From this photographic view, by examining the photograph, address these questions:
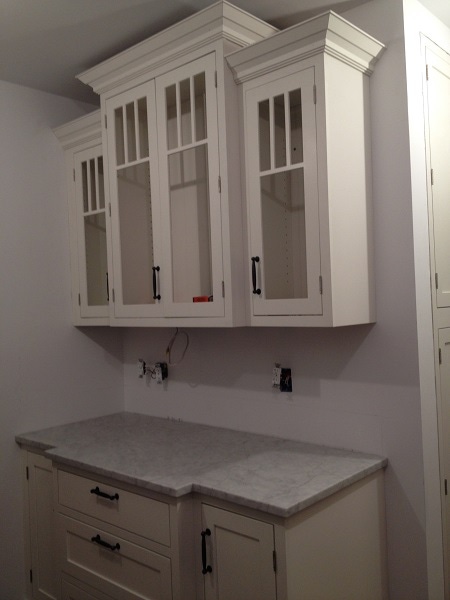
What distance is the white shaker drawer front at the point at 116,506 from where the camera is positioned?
1982 millimetres

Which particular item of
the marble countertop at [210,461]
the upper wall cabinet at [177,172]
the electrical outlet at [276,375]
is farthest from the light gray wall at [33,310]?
the electrical outlet at [276,375]

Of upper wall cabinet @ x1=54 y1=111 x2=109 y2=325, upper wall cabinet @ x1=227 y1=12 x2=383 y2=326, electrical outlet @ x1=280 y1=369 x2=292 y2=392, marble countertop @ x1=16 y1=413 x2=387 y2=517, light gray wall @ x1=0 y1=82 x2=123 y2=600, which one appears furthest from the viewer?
upper wall cabinet @ x1=54 y1=111 x2=109 y2=325

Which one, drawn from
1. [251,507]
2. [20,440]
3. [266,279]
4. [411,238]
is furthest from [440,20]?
[20,440]

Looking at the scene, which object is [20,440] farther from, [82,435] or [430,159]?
[430,159]

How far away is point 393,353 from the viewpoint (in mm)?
2131

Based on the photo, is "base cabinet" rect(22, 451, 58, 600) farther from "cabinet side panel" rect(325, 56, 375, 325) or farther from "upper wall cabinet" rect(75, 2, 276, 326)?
"cabinet side panel" rect(325, 56, 375, 325)

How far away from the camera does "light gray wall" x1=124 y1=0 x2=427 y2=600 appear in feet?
6.85

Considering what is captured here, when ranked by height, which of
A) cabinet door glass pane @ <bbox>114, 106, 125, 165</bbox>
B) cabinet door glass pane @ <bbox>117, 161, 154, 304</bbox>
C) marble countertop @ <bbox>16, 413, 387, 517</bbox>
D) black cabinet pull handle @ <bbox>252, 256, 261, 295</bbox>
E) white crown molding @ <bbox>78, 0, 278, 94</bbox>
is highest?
white crown molding @ <bbox>78, 0, 278, 94</bbox>

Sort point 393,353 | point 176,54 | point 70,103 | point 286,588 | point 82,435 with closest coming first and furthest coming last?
1. point 286,588
2. point 393,353
3. point 176,54
4. point 82,435
5. point 70,103

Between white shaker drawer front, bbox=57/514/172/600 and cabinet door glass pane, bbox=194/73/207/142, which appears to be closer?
white shaker drawer front, bbox=57/514/172/600

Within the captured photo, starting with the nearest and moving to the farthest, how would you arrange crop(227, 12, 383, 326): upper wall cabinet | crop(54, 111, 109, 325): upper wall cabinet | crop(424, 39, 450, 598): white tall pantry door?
crop(227, 12, 383, 326): upper wall cabinet, crop(424, 39, 450, 598): white tall pantry door, crop(54, 111, 109, 325): upper wall cabinet

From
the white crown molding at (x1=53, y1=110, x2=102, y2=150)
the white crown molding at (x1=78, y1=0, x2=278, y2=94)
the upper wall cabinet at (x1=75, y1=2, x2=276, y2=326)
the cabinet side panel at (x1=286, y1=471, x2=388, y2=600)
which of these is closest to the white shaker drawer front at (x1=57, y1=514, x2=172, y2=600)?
the cabinet side panel at (x1=286, y1=471, x2=388, y2=600)

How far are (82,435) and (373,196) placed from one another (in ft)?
5.77

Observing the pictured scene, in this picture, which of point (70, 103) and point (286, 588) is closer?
point (286, 588)
